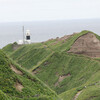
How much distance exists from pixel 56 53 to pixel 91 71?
1278cm

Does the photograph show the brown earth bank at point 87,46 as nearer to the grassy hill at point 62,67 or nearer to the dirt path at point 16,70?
the grassy hill at point 62,67

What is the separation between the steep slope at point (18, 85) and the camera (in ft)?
53.5

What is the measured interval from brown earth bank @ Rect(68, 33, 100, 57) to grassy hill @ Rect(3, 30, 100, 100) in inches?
35.6

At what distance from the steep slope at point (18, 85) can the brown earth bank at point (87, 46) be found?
100ft

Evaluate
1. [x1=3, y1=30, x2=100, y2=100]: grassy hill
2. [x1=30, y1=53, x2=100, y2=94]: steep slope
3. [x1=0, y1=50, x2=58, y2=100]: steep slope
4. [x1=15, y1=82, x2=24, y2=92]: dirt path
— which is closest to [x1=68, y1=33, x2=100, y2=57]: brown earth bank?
[x1=3, y1=30, x2=100, y2=100]: grassy hill

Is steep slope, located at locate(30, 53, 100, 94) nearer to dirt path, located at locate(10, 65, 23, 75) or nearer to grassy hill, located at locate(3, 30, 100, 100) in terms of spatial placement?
grassy hill, located at locate(3, 30, 100, 100)

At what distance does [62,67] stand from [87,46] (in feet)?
20.4

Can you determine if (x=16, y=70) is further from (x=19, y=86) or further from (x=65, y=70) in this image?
(x=65, y=70)

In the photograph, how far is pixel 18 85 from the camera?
58.5 feet

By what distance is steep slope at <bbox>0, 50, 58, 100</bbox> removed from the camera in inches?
642

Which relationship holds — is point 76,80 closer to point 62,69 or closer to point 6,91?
point 62,69

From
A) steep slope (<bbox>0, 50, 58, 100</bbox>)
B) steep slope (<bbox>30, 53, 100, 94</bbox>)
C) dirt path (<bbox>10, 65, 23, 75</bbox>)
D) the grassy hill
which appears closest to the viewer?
steep slope (<bbox>0, 50, 58, 100</bbox>)

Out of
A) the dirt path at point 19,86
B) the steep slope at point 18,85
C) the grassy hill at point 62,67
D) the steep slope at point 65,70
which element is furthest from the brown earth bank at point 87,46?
the dirt path at point 19,86

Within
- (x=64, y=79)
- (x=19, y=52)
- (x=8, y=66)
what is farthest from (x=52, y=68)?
(x=8, y=66)
